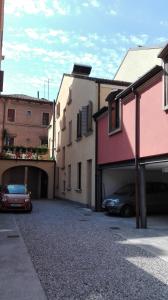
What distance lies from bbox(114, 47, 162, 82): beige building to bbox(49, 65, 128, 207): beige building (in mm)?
2867

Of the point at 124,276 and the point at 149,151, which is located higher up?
the point at 149,151

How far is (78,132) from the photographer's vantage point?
2491cm

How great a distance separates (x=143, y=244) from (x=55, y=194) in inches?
896

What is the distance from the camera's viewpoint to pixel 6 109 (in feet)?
150

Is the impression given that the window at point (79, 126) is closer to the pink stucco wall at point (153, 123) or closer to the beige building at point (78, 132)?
the beige building at point (78, 132)

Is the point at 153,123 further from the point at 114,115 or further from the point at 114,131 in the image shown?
the point at 114,115

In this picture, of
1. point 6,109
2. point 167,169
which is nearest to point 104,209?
point 167,169

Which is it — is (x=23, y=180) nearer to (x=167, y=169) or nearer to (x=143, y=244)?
(x=167, y=169)

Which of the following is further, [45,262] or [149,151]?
[149,151]

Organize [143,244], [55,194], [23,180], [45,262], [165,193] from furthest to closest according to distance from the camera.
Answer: [23,180]
[55,194]
[165,193]
[143,244]
[45,262]

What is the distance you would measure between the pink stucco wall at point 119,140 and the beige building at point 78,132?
139 centimetres

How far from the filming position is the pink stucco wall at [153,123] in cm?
1185

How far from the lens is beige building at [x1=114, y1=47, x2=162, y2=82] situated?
24727mm

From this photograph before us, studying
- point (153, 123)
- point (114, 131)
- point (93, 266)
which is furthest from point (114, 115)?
point (93, 266)
